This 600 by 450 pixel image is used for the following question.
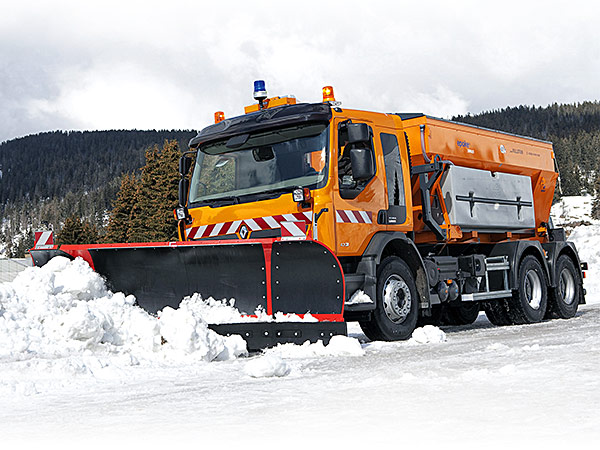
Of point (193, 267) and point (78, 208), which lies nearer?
point (193, 267)

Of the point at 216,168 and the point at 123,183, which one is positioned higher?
the point at 123,183

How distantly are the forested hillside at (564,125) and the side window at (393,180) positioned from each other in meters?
→ 115

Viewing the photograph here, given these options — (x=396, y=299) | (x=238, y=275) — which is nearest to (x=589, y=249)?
(x=396, y=299)

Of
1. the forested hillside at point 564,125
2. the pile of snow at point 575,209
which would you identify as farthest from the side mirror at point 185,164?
the forested hillside at point 564,125

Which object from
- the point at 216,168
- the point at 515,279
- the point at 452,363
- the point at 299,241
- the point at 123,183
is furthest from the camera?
the point at 123,183

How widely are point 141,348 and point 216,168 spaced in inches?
102

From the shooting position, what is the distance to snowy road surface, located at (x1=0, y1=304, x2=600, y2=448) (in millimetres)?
3600

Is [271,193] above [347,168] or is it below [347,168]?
below

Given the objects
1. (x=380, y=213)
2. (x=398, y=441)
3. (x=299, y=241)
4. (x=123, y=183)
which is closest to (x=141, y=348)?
(x=299, y=241)

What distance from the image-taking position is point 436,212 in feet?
31.1

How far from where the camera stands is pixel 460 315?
39.7ft

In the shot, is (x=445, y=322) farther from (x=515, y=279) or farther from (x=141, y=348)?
(x=141, y=348)

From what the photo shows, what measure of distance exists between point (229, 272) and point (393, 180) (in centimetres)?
236

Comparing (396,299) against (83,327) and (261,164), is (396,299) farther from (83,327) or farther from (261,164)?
(83,327)
